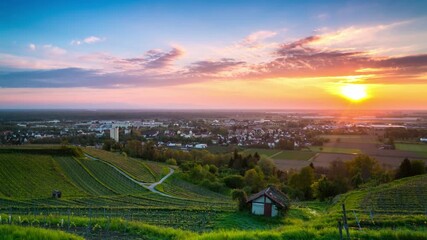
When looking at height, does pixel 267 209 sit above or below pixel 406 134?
below

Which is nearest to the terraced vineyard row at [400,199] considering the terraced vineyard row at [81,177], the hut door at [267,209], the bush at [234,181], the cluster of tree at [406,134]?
the hut door at [267,209]

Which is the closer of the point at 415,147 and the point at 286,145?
the point at 415,147

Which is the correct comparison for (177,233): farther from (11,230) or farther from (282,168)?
(282,168)

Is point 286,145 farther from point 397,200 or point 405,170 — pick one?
point 397,200

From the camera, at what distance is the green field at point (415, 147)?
73250 mm

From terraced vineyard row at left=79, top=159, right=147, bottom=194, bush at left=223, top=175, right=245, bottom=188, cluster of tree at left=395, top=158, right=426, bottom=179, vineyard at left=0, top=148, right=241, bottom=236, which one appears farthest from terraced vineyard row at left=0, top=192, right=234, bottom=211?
cluster of tree at left=395, top=158, right=426, bottom=179

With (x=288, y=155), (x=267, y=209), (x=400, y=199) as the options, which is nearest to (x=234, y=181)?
(x=288, y=155)

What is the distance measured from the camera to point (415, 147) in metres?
81.2

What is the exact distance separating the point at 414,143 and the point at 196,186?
57257mm

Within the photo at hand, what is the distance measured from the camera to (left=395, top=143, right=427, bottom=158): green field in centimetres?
7325

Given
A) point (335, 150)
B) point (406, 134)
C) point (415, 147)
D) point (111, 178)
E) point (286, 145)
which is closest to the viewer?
point (111, 178)

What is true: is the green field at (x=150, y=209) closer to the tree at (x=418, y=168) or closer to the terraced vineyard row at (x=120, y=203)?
the terraced vineyard row at (x=120, y=203)

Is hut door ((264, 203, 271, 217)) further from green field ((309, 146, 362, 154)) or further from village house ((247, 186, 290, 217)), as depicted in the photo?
green field ((309, 146, 362, 154))

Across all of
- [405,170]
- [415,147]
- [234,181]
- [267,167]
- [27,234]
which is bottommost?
[234,181]
